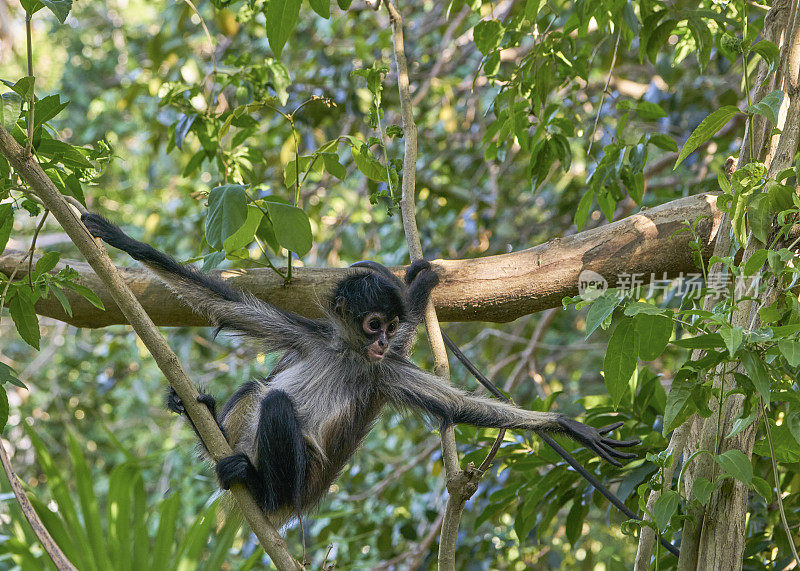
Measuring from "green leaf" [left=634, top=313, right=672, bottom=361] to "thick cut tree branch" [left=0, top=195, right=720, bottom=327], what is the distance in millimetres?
1041

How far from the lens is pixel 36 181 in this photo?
1.71m

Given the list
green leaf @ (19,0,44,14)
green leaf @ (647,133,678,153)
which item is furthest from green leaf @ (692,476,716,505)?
green leaf @ (19,0,44,14)

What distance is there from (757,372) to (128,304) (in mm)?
1376

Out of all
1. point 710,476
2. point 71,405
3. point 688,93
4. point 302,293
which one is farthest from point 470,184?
point 71,405

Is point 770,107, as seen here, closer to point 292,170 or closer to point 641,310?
point 641,310

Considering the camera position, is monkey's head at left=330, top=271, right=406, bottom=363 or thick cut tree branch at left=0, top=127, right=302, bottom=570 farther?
monkey's head at left=330, top=271, right=406, bottom=363

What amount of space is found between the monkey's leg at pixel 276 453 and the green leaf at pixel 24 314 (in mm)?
680

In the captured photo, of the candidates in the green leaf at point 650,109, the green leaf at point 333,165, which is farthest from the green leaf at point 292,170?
the green leaf at point 650,109

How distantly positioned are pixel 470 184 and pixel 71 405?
13.9ft

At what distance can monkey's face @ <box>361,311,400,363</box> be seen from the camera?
2.60 m

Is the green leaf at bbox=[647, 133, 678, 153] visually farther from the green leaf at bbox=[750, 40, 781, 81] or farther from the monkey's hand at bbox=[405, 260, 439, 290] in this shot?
the monkey's hand at bbox=[405, 260, 439, 290]

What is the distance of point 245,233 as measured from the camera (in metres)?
2.07

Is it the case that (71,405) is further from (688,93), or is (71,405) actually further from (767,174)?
(767,174)

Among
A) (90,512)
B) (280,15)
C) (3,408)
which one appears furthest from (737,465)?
(90,512)
